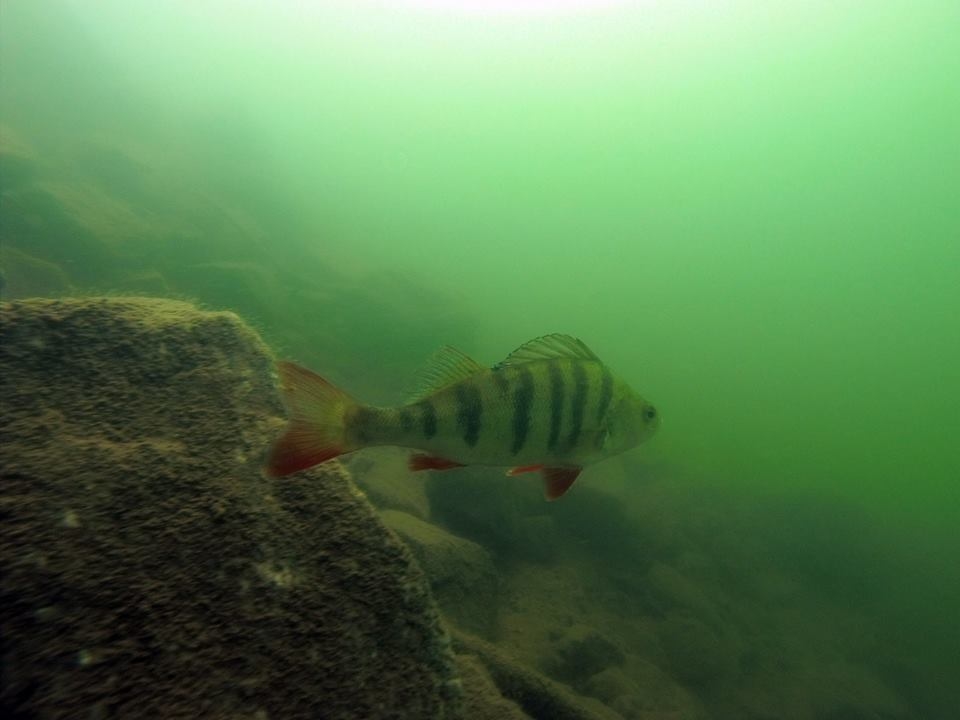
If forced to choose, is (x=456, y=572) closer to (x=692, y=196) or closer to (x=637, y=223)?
(x=637, y=223)

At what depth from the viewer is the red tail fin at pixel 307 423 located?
169 centimetres

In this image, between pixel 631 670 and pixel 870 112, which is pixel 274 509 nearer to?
pixel 631 670

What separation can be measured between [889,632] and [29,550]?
49.5 ft

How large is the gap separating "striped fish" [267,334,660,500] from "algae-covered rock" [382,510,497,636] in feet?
6.55

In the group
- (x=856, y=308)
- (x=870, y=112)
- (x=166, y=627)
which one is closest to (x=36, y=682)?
(x=166, y=627)

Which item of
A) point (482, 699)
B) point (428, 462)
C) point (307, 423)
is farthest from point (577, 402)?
point (482, 699)

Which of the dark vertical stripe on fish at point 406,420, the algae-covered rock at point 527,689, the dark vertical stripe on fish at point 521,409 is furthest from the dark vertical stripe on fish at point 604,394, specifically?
the algae-covered rock at point 527,689

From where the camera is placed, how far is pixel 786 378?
174 ft

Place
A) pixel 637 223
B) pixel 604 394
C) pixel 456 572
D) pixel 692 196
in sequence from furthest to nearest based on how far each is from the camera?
pixel 692 196, pixel 637 223, pixel 456 572, pixel 604 394

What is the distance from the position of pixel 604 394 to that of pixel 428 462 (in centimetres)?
105

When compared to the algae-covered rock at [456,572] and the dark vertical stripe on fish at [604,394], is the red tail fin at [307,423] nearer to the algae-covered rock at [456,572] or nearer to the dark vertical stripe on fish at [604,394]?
the dark vertical stripe on fish at [604,394]

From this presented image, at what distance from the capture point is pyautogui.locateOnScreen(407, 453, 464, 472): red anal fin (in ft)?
7.70

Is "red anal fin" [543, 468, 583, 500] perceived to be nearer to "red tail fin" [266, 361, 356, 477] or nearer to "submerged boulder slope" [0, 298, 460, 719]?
"submerged boulder slope" [0, 298, 460, 719]

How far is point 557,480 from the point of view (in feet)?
9.09
